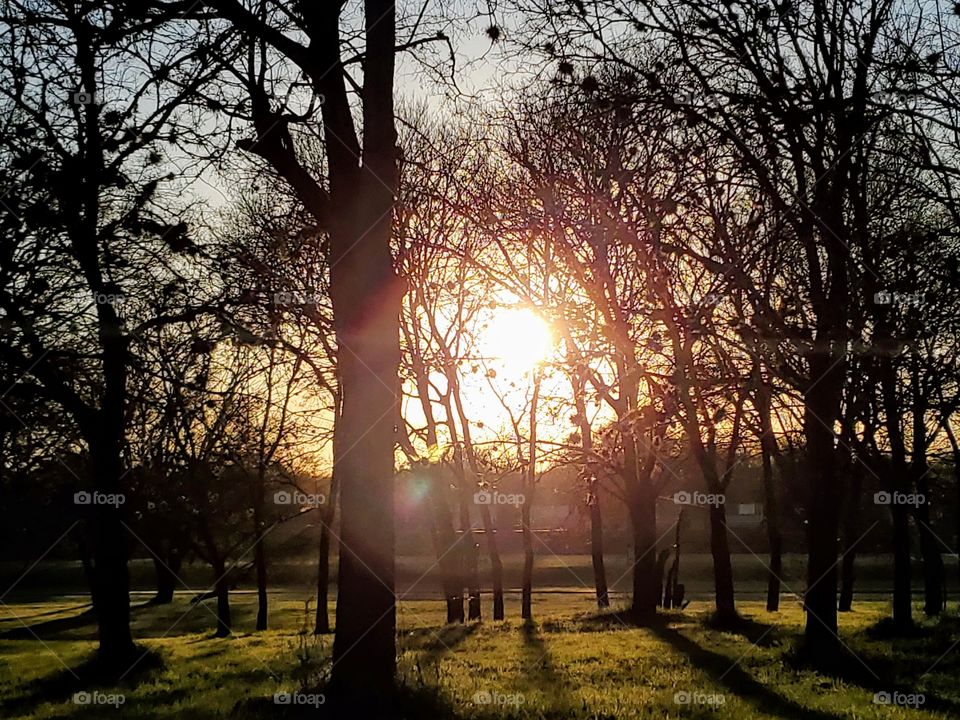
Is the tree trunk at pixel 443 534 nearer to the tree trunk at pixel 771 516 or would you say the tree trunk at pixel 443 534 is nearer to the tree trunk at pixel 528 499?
the tree trunk at pixel 528 499

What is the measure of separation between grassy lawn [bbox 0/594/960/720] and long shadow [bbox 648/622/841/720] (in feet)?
0.06

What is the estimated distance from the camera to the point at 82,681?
38.5 ft

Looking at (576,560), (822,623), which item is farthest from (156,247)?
(576,560)

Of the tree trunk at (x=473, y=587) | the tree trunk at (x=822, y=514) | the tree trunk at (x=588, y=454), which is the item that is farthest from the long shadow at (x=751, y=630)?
the tree trunk at (x=473, y=587)

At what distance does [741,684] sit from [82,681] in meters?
7.78

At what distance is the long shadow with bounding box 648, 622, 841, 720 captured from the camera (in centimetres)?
781

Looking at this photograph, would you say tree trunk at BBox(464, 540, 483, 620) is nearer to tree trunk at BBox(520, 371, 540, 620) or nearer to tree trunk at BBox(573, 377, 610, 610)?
tree trunk at BBox(520, 371, 540, 620)

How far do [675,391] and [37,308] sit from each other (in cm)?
810

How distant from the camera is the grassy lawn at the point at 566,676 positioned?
7848mm

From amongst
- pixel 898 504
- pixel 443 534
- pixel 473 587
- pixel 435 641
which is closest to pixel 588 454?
pixel 435 641

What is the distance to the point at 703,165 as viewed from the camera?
410 inches

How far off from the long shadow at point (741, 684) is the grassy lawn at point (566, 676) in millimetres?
18

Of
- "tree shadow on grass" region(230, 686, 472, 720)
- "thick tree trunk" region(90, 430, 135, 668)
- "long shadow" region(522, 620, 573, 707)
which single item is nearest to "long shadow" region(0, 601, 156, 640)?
"thick tree trunk" region(90, 430, 135, 668)

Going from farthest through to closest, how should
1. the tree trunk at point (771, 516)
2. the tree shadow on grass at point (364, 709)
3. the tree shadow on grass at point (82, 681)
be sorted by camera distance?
the tree trunk at point (771, 516), the tree shadow on grass at point (82, 681), the tree shadow on grass at point (364, 709)
